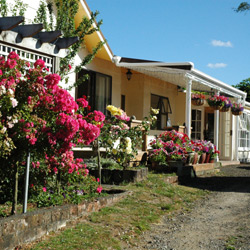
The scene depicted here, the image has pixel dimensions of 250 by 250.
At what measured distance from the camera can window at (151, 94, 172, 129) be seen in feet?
52.4

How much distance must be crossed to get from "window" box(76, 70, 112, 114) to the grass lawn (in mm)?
4378

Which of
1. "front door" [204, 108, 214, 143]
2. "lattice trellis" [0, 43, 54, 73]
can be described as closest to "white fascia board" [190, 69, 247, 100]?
"front door" [204, 108, 214, 143]

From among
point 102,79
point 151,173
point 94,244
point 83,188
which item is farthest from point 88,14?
point 94,244

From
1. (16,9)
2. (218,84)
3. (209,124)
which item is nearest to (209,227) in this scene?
(16,9)

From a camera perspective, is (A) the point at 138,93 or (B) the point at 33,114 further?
(A) the point at 138,93

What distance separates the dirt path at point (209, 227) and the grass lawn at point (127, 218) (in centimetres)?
20

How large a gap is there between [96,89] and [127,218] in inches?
282

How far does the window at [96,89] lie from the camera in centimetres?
1210

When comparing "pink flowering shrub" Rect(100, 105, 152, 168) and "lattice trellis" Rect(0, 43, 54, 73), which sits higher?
"lattice trellis" Rect(0, 43, 54, 73)

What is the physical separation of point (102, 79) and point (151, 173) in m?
4.12

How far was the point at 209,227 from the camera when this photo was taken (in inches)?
230

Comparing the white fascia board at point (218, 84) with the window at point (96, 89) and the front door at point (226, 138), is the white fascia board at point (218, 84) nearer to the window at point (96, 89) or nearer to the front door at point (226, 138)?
the front door at point (226, 138)

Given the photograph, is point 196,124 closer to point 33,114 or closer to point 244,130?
point 244,130

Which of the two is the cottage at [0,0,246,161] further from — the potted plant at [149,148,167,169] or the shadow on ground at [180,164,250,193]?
the potted plant at [149,148,167,169]
